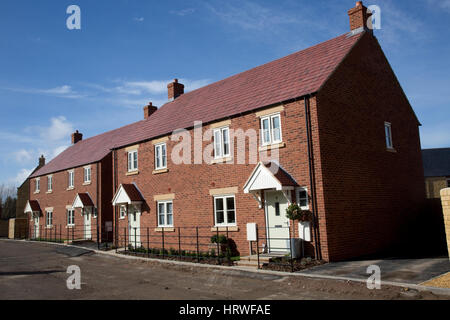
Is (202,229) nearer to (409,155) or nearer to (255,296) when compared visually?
(255,296)

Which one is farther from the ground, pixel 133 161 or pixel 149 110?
pixel 149 110

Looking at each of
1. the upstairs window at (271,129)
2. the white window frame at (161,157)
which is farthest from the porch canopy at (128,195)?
the upstairs window at (271,129)

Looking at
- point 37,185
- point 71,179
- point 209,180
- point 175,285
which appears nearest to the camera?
point 175,285

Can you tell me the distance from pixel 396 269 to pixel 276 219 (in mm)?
4783

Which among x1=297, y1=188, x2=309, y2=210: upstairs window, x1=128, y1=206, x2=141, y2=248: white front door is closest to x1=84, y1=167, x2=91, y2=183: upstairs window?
x1=128, y1=206, x2=141, y2=248: white front door

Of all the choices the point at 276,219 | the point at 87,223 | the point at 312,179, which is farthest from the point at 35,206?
the point at 312,179

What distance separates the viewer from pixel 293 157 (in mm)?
14281

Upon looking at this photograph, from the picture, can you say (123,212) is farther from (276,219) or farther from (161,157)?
(276,219)

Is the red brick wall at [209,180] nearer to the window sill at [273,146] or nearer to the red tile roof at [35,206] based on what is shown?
the window sill at [273,146]

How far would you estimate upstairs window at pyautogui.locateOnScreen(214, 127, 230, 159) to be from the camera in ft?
55.4

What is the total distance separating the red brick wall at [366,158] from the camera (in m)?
13.9

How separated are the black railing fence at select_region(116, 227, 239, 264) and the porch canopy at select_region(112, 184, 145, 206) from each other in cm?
163
